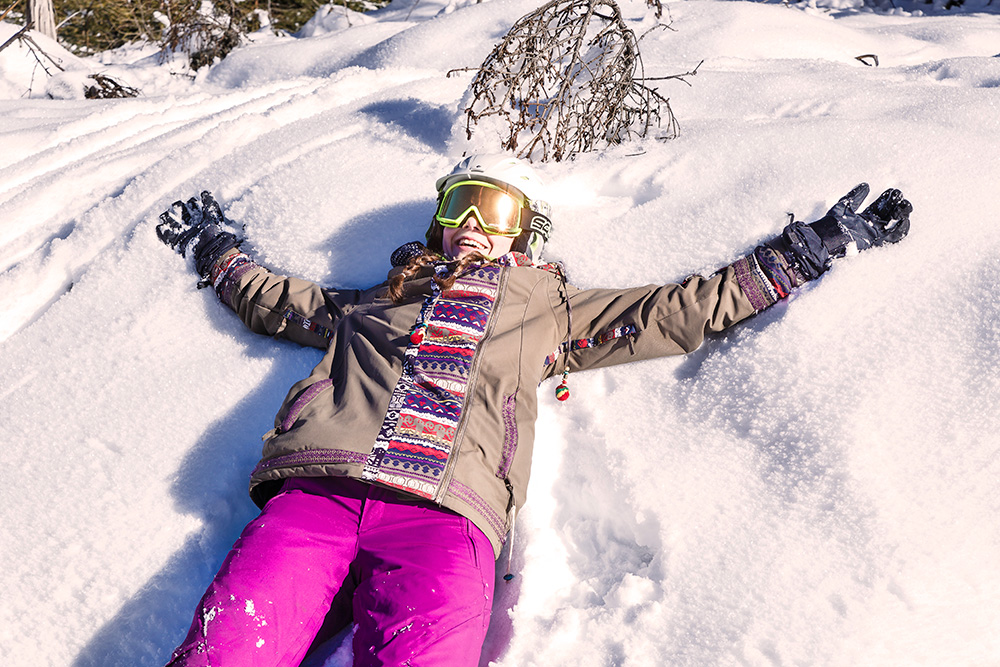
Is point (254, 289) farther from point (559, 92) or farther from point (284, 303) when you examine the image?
point (559, 92)

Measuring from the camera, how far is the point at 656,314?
2.14 metres

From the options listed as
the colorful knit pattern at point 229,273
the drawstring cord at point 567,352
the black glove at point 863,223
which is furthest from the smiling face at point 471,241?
the black glove at point 863,223

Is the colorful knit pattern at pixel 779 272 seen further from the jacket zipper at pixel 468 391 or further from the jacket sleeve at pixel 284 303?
the jacket sleeve at pixel 284 303

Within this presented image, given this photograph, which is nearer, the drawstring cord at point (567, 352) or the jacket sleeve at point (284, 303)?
the drawstring cord at point (567, 352)

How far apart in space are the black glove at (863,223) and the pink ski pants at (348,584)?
131cm

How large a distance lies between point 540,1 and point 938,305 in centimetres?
317

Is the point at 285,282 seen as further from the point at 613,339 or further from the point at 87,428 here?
the point at 613,339

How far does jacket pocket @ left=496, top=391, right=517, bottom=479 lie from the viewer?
6.40ft

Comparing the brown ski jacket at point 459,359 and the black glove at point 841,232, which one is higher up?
the black glove at point 841,232

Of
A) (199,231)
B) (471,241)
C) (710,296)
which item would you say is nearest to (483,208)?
(471,241)

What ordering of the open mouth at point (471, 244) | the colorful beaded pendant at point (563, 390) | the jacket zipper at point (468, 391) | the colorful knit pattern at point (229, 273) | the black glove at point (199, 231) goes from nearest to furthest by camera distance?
the jacket zipper at point (468, 391), the colorful beaded pendant at point (563, 390), the open mouth at point (471, 244), the colorful knit pattern at point (229, 273), the black glove at point (199, 231)

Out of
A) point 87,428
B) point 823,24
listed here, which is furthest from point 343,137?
point 823,24

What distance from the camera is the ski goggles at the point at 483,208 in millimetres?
2324

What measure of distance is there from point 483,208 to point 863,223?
43.9 inches
